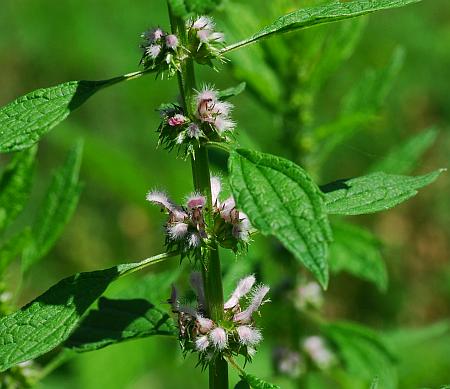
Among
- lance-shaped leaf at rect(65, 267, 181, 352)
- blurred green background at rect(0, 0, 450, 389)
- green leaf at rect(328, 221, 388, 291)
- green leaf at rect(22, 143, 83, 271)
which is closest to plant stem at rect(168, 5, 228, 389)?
lance-shaped leaf at rect(65, 267, 181, 352)

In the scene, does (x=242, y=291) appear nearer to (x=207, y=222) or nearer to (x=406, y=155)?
(x=207, y=222)

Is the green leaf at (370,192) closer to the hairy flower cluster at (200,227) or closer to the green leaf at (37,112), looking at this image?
the hairy flower cluster at (200,227)

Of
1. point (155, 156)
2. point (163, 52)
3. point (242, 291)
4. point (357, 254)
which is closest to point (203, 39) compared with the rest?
point (163, 52)

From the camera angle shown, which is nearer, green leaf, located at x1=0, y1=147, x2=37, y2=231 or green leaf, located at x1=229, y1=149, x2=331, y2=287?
green leaf, located at x1=229, y1=149, x2=331, y2=287

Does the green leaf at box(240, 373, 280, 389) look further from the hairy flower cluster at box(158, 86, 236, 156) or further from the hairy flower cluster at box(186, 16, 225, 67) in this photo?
the hairy flower cluster at box(186, 16, 225, 67)

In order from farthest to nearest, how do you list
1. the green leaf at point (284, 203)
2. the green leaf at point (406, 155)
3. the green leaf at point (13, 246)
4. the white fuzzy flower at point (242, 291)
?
the green leaf at point (406, 155) < the green leaf at point (13, 246) < the white fuzzy flower at point (242, 291) < the green leaf at point (284, 203)

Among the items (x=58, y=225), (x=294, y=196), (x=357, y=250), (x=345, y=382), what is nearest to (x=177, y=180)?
(x=345, y=382)

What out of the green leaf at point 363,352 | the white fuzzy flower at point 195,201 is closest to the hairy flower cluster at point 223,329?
the white fuzzy flower at point 195,201
